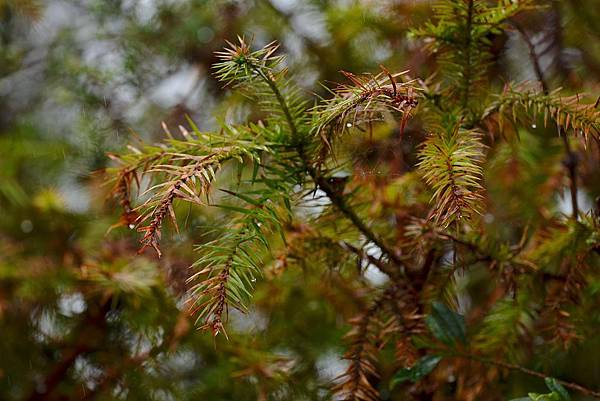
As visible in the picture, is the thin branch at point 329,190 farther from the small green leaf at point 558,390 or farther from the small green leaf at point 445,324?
the small green leaf at point 558,390

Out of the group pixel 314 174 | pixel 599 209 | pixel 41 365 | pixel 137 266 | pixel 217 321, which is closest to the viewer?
pixel 217 321

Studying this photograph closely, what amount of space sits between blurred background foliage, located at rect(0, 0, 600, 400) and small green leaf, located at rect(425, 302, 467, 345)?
0.37ft

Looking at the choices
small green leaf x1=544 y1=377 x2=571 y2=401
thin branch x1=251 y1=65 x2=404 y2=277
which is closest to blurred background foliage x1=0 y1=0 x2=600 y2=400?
thin branch x1=251 y1=65 x2=404 y2=277

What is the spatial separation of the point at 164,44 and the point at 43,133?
26 cm

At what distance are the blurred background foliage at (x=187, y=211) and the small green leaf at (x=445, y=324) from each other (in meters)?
0.11

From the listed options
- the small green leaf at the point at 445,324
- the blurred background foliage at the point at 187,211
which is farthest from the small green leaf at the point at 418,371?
the blurred background foliage at the point at 187,211

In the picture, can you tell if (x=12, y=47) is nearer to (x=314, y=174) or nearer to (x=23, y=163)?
(x=23, y=163)

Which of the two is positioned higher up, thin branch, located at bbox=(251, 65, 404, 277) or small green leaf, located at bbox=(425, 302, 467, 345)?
A: thin branch, located at bbox=(251, 65, 404, 277)

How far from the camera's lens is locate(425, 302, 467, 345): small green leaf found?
56cm

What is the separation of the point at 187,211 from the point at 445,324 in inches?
17.9

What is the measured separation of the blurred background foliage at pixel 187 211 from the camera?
2.63 feet

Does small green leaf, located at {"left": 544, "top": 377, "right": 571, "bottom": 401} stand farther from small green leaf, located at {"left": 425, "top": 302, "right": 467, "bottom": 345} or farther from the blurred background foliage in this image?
the blurred background foliage

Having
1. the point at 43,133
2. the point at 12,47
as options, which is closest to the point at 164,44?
the point at 43,133

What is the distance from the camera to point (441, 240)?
0.59 m
